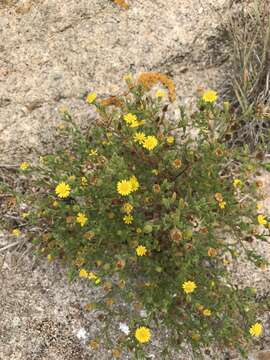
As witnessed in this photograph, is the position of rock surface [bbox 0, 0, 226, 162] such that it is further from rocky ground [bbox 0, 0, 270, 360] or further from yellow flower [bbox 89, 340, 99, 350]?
yellow flower [bbox 89, 340, 99, 350]

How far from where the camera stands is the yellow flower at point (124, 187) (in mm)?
2385

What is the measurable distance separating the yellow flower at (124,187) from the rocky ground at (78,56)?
2.79ft

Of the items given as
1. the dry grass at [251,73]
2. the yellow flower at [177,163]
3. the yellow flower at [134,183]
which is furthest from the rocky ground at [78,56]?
the yellow flower at [177,163]

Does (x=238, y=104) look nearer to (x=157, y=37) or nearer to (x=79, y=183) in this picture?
(x=157, y=37)

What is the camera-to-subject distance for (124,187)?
240cm

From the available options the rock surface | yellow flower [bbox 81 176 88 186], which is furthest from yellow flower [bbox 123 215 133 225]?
the rock surface

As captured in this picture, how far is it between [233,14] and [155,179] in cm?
164

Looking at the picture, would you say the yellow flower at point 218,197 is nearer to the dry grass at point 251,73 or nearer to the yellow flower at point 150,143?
the yellow flower at point 150,143

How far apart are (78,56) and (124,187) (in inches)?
55.8

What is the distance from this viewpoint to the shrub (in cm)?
242

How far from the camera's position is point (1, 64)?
10.9 ft

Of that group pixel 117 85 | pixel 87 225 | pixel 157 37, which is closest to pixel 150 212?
pixel 87 225

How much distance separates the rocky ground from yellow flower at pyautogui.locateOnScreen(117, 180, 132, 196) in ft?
2.79

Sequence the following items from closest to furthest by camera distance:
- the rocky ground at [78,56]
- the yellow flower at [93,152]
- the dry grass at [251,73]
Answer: the yellow flower at [93,152] → the dry grass at [251,73] → the rocky ground at [78,56]
